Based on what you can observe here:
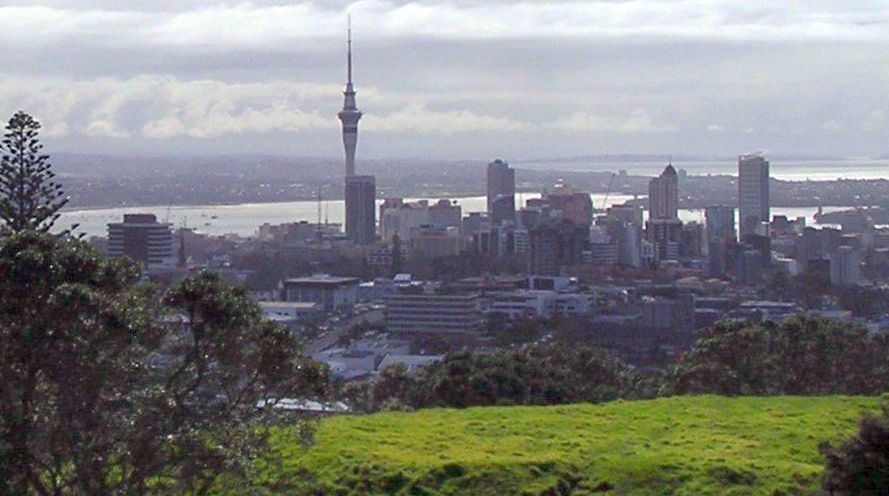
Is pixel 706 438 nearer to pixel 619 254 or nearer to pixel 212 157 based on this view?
pixel 619 254

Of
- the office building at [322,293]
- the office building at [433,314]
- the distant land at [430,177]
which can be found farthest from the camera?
the distant land at [430,177]

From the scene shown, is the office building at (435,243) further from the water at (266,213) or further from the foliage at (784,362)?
the foliage at (784,362)

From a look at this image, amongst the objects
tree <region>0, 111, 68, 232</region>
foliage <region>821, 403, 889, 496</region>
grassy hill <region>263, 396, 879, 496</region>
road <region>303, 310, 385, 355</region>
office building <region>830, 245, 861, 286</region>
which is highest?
tree <region>0, 111, 68, 232</region>

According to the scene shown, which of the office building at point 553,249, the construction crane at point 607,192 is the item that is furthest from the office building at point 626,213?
the office building at point 553,249

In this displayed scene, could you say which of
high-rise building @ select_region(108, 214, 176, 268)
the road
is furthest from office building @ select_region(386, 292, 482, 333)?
high-rise building @ select_region(108, 214, 176, 268)

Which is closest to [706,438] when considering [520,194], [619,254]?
[619,254]

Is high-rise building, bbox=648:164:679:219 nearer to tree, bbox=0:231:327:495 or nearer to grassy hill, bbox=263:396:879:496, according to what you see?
grassy hill, bbox=263:396:879:496
